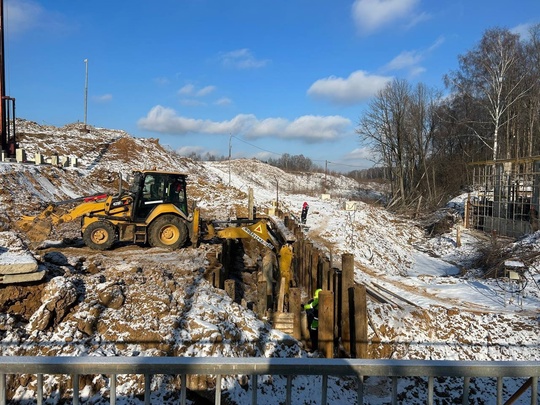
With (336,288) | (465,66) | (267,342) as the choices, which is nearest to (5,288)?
(267,342)

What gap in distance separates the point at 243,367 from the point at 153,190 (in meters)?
9.87

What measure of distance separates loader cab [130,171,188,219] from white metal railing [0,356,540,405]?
9.33 m

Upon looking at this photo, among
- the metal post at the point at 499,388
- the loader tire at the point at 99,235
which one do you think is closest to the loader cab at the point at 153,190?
the loader tire at the point at 99,235

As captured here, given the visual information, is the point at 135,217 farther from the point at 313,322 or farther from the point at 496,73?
the point at 496,73

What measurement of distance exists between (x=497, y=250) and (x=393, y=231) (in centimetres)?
989

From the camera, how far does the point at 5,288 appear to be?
6.89 metres

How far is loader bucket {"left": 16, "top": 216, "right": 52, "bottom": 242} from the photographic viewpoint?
1155 centimetres

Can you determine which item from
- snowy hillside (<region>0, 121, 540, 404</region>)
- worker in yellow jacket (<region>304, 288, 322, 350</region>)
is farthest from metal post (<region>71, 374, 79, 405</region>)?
worker in yellow jacket (<region>304, 288, 322, 350</region>)

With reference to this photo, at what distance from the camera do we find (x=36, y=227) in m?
11.6

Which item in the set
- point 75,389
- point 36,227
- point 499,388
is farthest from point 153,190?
point 499,388

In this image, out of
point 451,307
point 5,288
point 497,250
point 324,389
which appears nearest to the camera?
point 324,389

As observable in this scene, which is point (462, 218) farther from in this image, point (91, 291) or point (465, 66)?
point (91, 291)

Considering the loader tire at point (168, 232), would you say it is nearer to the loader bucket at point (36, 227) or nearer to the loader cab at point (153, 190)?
the loader cab at point (153, 190)

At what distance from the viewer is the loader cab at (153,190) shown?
37.4 ft
